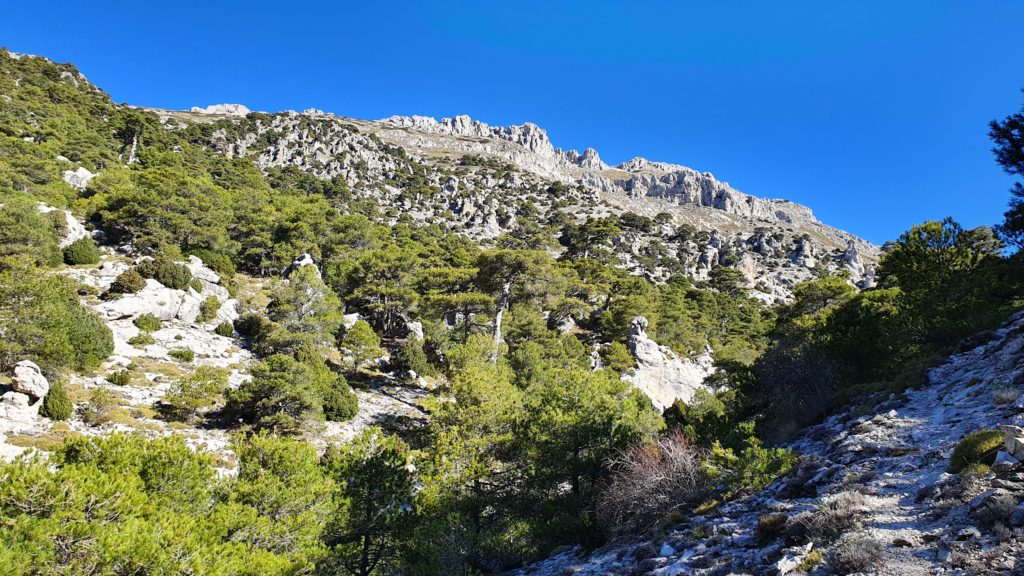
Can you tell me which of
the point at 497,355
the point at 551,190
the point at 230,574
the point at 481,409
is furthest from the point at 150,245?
the point at 551,190

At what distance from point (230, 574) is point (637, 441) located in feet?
Answer: 41.5

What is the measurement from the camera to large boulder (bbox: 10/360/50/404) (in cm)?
1434

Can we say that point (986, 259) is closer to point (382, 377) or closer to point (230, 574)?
point (230, 574)

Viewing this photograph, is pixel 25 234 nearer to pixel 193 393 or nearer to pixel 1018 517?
pixel 193 393

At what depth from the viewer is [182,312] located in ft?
83.5

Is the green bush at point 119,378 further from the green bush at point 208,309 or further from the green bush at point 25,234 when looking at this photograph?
the green bush at point 25,234

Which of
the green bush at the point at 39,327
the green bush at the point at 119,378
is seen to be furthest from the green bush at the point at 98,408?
the green bush at the point at 119,378

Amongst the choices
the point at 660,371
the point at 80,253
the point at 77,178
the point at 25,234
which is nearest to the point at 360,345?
the point at 25,234

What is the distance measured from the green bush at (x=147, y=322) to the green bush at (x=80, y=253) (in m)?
7.98

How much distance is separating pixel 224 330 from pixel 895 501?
29.7 metres

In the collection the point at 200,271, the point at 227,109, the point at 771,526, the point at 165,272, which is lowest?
the point at 771,526

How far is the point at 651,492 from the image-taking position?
11.7 m

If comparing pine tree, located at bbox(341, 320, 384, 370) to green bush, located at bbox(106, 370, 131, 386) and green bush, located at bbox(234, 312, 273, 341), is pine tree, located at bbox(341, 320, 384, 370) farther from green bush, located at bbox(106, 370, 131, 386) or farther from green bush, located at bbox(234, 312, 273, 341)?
green bush, located at bbox(106, 370, 131, 386)

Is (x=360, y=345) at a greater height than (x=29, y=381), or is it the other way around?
(x=360, y=345)
